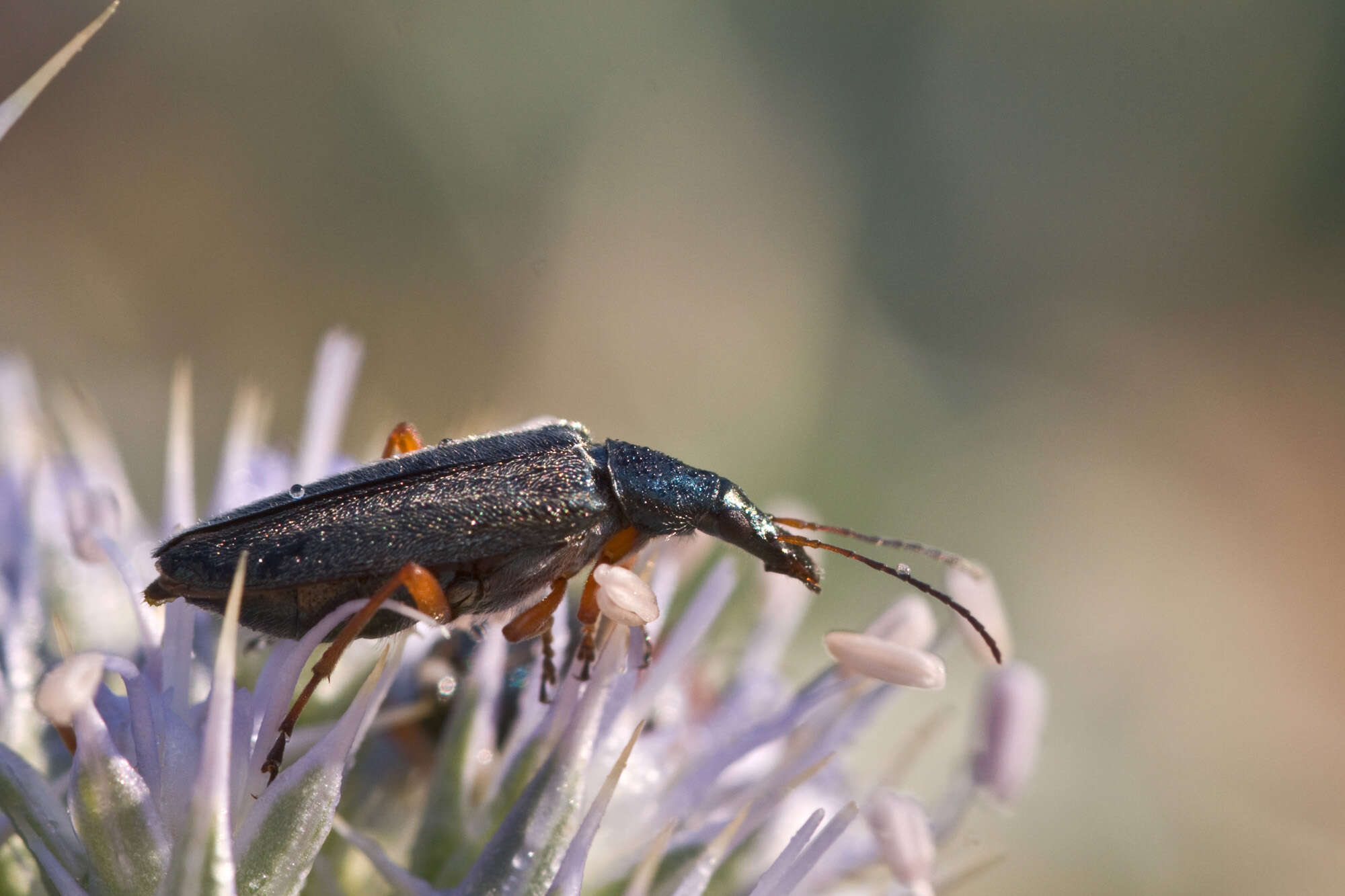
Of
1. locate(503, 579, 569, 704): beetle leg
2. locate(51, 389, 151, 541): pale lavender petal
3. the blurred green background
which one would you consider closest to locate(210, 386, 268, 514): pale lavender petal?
locate(51, 389, 151, 541): pale lavender petal

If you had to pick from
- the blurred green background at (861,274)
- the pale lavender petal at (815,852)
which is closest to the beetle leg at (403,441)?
the pale lavender petal at (815,852)

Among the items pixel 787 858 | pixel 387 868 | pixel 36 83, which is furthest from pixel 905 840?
pixel 36 83

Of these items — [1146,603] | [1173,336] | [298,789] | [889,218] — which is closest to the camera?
[298,789]

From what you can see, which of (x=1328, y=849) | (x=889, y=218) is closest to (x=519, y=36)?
(x=889, y=218)

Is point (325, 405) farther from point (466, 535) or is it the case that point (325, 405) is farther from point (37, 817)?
point (37, 817)

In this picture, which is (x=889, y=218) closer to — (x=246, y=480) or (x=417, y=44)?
(x=417, y=44)

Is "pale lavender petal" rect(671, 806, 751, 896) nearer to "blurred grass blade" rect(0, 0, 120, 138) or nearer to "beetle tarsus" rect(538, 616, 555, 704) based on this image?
"beetle tarsus" rect(538, 616, 555, 704)

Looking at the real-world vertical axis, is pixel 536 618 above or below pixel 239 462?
below
